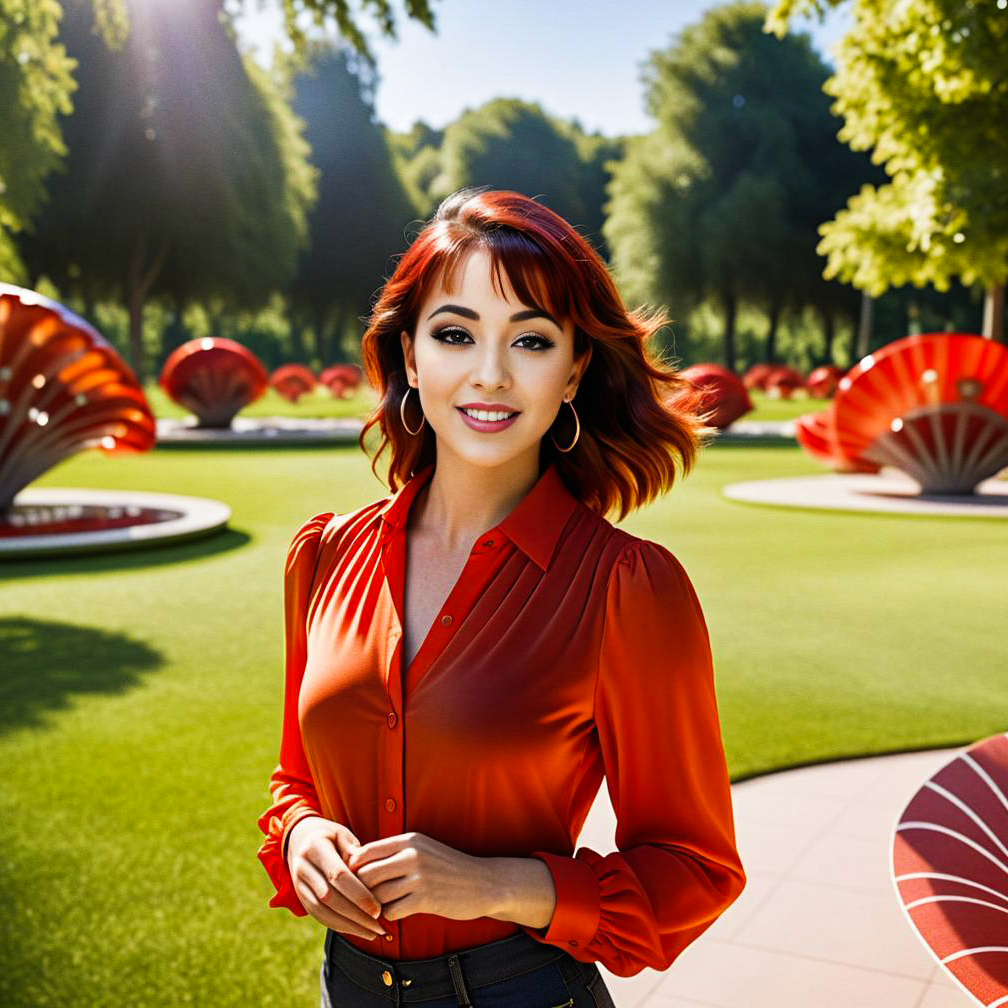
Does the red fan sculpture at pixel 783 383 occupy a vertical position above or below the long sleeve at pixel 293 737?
below

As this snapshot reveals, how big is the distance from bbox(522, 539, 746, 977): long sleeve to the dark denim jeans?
0.06 metres

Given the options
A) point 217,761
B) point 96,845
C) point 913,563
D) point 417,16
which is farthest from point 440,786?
point 913,563

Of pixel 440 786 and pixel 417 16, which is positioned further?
pixel 417 16

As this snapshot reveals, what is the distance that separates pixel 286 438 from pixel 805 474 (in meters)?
12.4

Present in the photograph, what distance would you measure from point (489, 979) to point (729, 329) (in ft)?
144

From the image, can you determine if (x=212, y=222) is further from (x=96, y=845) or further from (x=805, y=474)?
(x=96, y=845)

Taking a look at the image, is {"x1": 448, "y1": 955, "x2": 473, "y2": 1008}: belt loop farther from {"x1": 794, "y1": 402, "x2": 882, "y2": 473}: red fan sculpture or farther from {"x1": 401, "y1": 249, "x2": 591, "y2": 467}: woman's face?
{"x1": 794, "y1": 402, "x2": 882, "y2": 473}: red fan sculpture

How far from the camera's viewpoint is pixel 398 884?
164 centimetres

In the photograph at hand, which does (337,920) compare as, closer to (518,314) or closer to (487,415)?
(487,415)

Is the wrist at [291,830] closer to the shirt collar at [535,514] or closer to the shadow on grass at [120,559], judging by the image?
the shirt collar at [535,514]

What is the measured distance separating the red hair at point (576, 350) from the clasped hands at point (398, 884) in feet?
2.41

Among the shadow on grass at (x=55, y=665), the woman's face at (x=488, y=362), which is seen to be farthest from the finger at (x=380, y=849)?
the shadow on grass at (x=55, y=665)

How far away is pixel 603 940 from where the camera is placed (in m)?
1.73

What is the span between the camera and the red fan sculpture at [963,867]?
2256 mm
